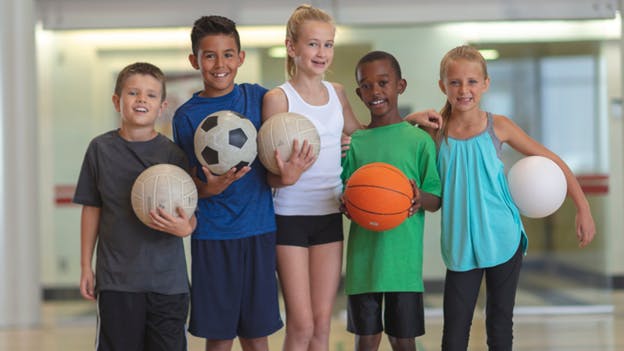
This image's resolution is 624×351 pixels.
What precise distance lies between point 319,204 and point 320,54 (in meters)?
0.66

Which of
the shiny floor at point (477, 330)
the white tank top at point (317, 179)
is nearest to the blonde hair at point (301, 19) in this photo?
the white tank top at point (317, 179)

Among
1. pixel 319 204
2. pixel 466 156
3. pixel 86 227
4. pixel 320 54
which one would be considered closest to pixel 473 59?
pixel 466 156

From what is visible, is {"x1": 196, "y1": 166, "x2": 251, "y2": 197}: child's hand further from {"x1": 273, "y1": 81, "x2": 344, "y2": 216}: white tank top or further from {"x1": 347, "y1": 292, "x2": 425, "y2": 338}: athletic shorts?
{"x1": 347, "y1": 292, "x2": 425, "y2": 338}: athletic shorts

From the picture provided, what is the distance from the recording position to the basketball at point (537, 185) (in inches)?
136

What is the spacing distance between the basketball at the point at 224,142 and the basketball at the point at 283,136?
0.06 metres

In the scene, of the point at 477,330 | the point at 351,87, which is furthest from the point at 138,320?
the point at 351,87

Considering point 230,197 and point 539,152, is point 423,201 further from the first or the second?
point 230,197

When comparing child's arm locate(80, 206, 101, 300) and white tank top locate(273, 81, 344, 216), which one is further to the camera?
white tank top locate(273, 81, 344, 216)

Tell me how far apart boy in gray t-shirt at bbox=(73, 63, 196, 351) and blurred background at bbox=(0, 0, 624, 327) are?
3752 millimetres

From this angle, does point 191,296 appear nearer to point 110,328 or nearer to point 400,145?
point 110,328

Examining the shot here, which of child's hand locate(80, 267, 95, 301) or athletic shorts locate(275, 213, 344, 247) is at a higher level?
athletic shorts locate(275, 213, 344, 247)

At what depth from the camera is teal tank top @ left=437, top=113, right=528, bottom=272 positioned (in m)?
3.43

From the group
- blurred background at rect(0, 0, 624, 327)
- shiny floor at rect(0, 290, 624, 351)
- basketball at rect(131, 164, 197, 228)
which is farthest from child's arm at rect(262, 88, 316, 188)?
blurred background at rect(0, 0, 624, 327)

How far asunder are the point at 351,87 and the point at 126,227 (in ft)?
13.4
